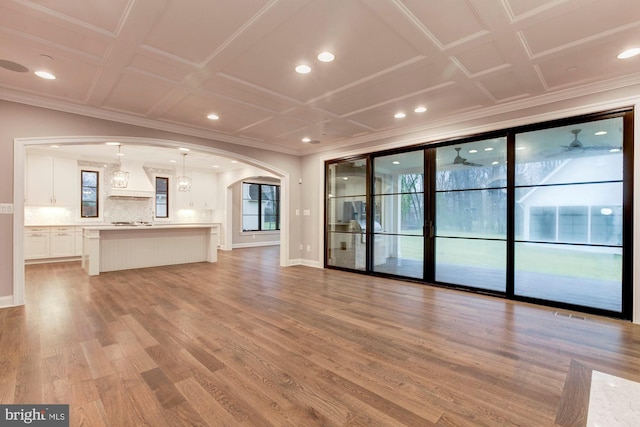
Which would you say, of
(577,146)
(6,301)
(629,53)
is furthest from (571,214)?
(6,301)

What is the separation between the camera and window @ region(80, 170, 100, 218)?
27.9ft

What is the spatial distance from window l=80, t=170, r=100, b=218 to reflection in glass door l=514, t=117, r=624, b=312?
10360 millimetres

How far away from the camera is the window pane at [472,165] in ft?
15.4

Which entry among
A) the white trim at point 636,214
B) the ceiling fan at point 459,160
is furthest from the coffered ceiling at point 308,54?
the ceiling fan at point 459,160

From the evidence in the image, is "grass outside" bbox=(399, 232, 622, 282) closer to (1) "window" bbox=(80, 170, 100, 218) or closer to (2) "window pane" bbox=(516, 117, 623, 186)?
(2) "window pane" bbox=(516, 117, 623, 186)

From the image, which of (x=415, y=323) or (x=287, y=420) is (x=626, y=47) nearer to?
(x=415, y=323)

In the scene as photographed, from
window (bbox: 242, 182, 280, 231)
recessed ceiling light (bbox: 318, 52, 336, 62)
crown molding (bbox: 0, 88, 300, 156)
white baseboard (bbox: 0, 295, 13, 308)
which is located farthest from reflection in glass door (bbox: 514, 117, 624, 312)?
window (bbox: 242, 182, 280, 231)

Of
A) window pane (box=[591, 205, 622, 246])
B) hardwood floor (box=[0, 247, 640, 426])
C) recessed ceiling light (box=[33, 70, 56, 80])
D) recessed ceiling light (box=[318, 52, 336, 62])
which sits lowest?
hardwood floor (box=[0, 247, 640, 426])

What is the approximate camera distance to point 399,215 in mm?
5914

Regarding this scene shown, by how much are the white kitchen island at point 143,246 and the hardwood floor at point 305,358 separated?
1723 millimetres

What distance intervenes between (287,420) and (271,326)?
1.56 m

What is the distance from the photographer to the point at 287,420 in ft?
A: 5.95

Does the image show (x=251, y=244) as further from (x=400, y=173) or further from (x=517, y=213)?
(x=517, y=213)

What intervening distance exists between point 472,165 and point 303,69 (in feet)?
10.8
